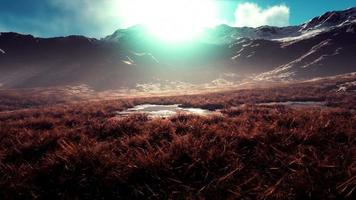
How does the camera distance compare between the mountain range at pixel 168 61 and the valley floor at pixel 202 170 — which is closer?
the valley floor at pixel 202 170

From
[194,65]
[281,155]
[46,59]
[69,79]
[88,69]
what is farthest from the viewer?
[194,65]

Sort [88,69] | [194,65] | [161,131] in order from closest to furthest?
1. [161,131]
2. [88,69]
3. [194,65]

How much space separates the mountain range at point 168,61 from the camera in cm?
10269

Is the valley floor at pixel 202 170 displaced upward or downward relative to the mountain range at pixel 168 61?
downward

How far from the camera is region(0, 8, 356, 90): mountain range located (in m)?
103

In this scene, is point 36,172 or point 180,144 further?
point 180,144

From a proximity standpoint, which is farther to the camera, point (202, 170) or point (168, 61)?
point (168, 61)

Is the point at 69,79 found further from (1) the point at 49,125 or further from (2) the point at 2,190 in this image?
(2) the point at 2,190

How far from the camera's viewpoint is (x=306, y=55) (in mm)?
118188

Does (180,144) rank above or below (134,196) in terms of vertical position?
above

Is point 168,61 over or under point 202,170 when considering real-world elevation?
over

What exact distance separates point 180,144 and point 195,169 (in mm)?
834

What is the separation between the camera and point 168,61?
146 meters

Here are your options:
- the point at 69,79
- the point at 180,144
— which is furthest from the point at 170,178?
the point at 69,79
